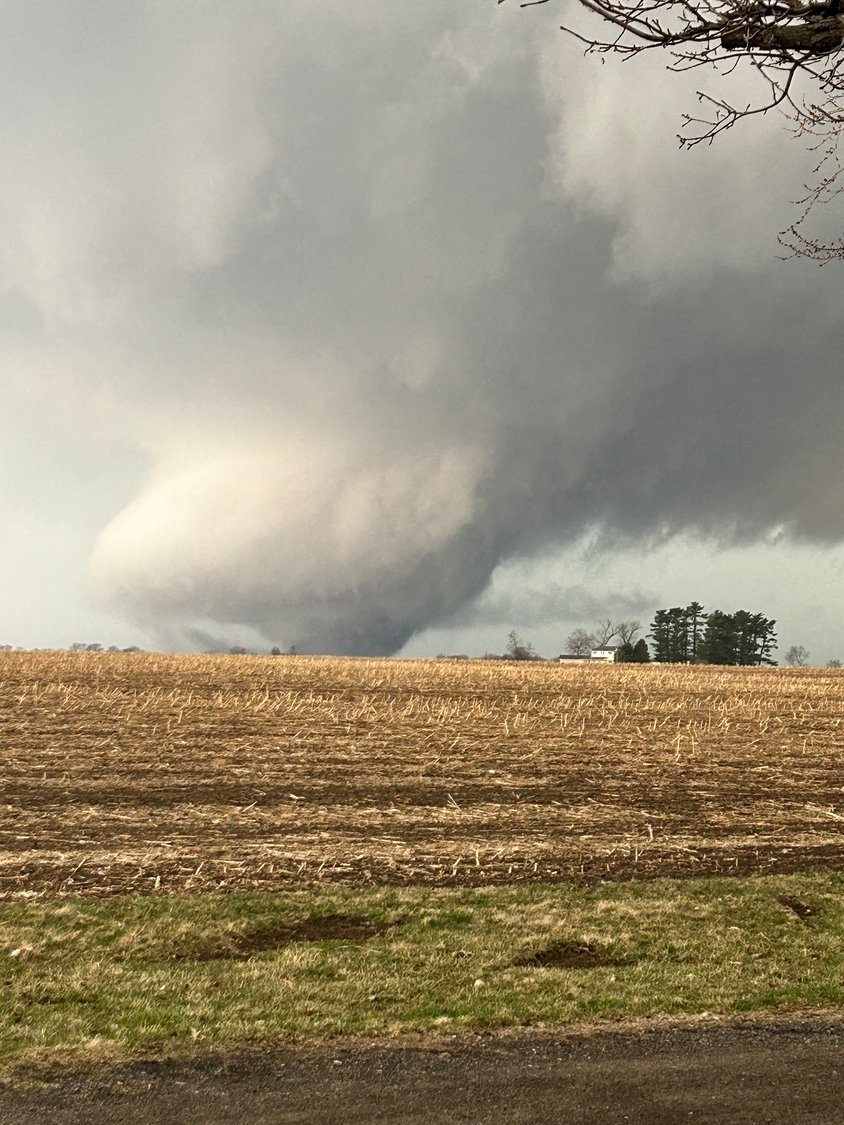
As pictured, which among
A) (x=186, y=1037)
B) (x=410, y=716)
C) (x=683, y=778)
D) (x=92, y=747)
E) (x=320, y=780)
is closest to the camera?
(x=186, y=1037)

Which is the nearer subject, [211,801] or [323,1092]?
[323,1092]

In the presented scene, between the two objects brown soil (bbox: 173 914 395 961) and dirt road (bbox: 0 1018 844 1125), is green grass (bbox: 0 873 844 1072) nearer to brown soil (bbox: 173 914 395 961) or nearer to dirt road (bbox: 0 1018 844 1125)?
brown soil (bbox: 173 914 395 961)

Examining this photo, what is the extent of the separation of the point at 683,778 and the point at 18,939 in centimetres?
1531

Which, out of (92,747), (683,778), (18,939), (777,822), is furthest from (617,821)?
(92,747)

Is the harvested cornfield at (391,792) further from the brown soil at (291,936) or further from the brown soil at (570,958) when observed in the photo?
the brown soil at (570,958)

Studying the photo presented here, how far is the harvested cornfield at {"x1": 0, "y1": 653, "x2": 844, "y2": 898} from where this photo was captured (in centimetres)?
1250

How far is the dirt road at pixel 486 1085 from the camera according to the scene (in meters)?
5.55

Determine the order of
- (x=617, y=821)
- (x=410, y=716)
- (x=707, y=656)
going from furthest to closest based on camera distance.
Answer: (x=707, y=656), (x=410, y=716), (x=617, y=821)

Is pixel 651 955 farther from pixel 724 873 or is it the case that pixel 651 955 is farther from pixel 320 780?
pixel 320 780

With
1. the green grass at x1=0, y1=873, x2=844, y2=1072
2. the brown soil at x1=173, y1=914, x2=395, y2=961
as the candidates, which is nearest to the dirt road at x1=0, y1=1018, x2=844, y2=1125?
the green grass at x1=0, y1=873, x2=844, y2=1072

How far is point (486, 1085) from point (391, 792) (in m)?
11.6

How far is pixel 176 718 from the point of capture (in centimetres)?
2797

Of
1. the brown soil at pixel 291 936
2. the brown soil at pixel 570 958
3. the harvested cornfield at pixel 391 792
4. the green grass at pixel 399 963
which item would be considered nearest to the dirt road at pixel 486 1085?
the green grass at pixel 399 963

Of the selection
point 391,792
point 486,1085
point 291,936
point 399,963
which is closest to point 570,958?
point 399,963
